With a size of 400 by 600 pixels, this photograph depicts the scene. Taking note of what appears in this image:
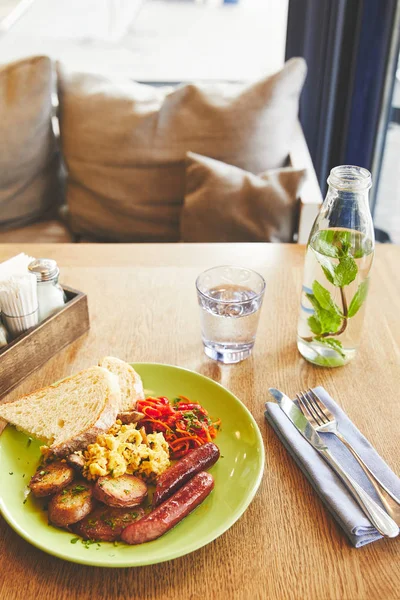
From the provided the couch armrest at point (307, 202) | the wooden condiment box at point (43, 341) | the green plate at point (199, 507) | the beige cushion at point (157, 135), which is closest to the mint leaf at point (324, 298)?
the green plate at point (199, 507)

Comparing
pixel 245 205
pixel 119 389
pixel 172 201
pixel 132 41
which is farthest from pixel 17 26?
pixel 119 389

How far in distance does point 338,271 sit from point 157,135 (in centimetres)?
129

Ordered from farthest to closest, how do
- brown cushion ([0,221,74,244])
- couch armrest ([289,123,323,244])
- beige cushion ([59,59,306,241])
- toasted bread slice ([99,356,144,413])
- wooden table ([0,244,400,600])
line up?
1. brown cushion ([0,221,74,244])
2. beige cushion ([59,59,306,241])
3. couch armrest ([289,123,323,244])
4. toasted bread slice ([99,356,144,413])
5. wooden table ([0,244,400,600])

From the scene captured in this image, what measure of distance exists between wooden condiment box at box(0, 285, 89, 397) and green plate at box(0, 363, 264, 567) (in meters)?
0.15

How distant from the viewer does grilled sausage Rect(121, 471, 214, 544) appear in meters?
0.76

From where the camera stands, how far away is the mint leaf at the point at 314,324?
1.11 m

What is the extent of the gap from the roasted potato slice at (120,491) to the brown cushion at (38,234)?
1595 millimetres

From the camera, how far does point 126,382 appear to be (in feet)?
3.31

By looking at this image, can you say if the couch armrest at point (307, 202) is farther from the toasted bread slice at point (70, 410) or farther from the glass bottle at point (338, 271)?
the toasted bread slice at point (70, 410)

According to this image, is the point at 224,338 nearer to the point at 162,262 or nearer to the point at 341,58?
the point at 162,262

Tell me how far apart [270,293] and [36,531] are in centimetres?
79

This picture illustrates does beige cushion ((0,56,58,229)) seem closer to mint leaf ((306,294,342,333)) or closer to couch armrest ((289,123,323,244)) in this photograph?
couch armrest ((289,123,323,244))

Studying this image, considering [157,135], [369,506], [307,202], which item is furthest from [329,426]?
[157,135]

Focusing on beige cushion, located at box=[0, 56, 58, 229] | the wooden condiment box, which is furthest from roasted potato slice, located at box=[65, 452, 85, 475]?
beige cushion, located at box=[0, 56, 58, 229]
